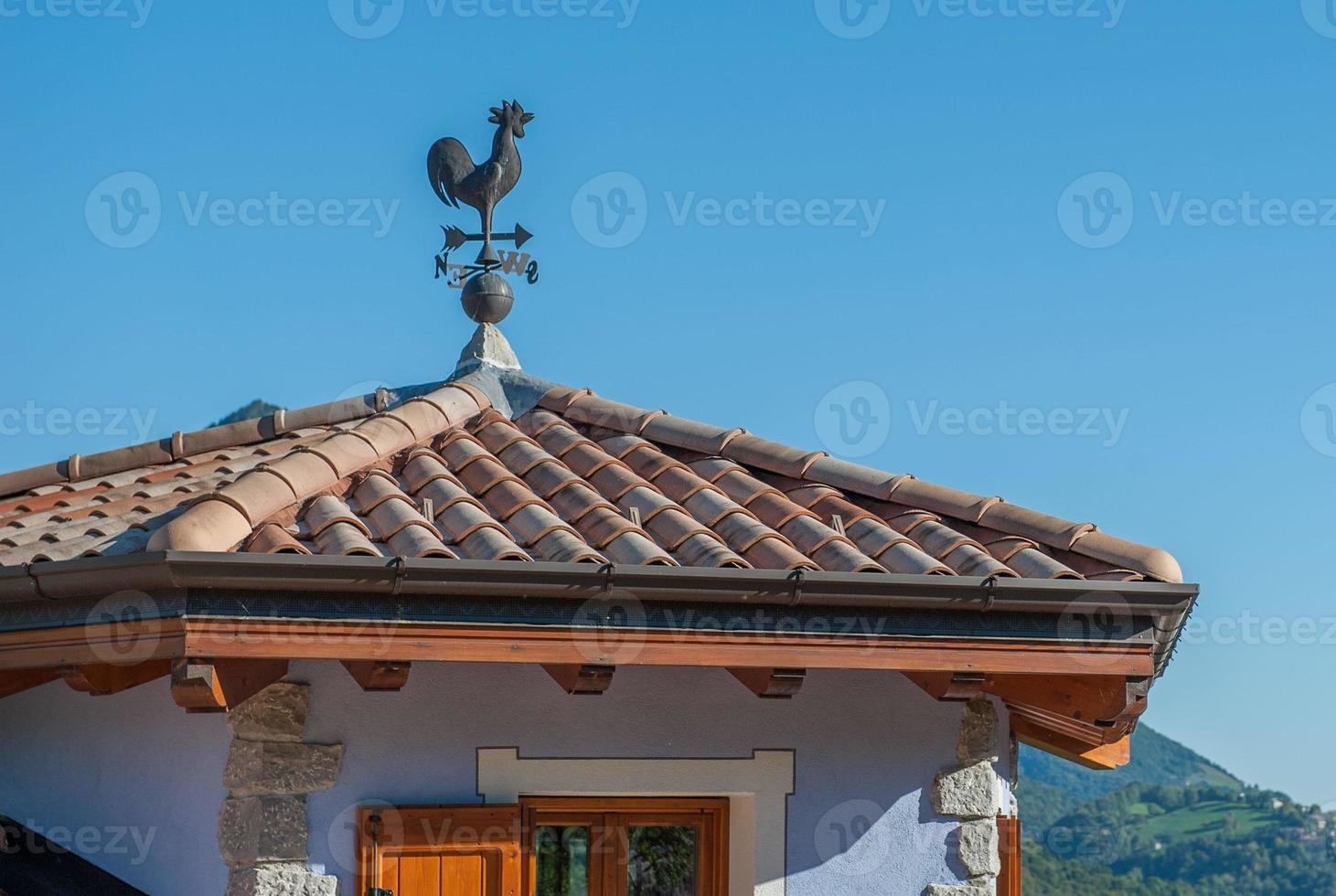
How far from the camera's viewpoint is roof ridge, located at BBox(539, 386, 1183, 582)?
18.9 feet

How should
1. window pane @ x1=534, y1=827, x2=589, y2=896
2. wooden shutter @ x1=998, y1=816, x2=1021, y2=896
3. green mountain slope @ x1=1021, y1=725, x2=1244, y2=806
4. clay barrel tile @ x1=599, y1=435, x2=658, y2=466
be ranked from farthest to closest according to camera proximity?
green mountain slope @ x1=1021, y1=725, x2=1244, y2=806 < wooden shutter @ x1=998, y1=816, x2=1021, y2=896 < clay barrel tile @ x1=599, y1=435, x2=658, y2=466 < window pane @ x1=534, y1=827, x2=589, y2=896

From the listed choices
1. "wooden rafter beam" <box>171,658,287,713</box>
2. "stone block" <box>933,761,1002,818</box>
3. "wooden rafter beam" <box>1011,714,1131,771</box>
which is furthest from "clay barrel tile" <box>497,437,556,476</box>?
"wooden rafter beam" <box>1011,714,1131,771</box>

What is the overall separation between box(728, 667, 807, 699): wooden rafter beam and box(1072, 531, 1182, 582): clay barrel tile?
1.23 meters

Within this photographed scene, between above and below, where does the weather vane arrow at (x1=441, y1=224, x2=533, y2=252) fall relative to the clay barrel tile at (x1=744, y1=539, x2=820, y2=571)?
above

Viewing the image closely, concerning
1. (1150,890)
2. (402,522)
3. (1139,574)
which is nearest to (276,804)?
(402,522)

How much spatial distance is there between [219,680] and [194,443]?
3088 millimetres

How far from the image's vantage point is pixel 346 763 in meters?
5.45

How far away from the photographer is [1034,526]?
602 centimetres

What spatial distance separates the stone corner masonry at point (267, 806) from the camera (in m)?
5.26

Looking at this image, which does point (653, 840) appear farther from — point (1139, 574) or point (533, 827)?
point (1139, 574)

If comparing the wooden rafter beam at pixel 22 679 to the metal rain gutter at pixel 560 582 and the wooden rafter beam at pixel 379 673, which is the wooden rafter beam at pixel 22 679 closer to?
the metal rain gutter at pixel 560 582

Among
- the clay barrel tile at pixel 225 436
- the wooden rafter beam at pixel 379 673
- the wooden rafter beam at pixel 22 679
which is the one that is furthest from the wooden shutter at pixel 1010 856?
the wooden rafter beam at pixel 22 679

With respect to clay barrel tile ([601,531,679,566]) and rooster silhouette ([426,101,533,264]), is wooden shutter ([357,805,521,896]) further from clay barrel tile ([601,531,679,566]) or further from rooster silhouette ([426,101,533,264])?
rooster silhouette ([426,101,533,264])

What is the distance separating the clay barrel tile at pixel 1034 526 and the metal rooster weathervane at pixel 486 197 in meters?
2.86
